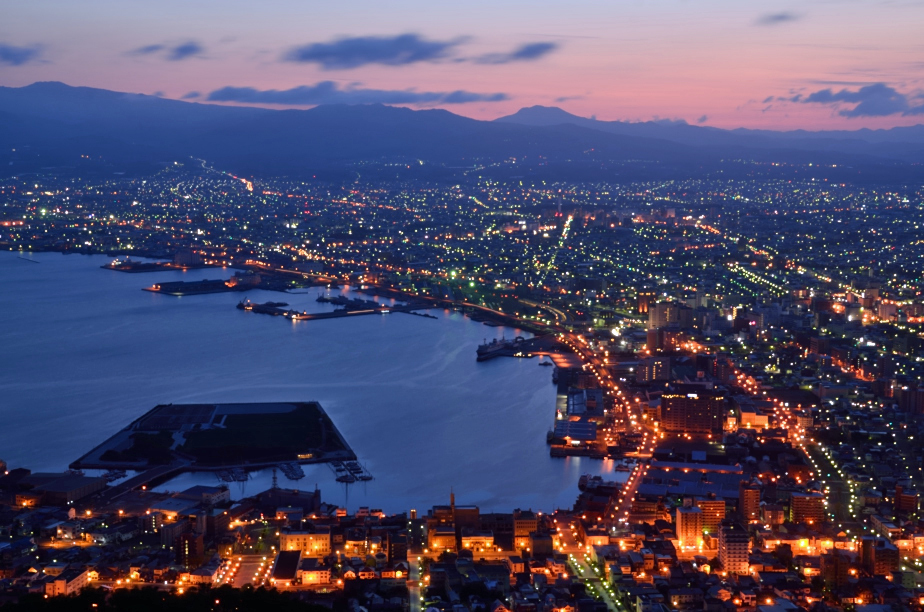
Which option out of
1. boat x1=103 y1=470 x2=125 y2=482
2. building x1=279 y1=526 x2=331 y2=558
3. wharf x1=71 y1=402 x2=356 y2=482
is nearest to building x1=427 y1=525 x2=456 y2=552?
building x1=279 y1=526 x2=331 y2=558

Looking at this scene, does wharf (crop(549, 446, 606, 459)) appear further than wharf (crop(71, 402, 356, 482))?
Yes

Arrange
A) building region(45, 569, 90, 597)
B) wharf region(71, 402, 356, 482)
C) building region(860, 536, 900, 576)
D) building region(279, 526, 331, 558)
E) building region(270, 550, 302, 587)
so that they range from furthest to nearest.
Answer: wharf region(71, 402, 356, 482)
building region(279, 526, 331, 558)
building region(860, 536, 900, 576)
building region(270, 550, 302, 587)
building region(45, 569, 90, 597)

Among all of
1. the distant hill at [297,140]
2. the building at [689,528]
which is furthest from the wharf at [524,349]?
the distant hill at [297,140]

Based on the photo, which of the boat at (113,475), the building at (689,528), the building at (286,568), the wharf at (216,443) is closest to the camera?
the building at (286,568)

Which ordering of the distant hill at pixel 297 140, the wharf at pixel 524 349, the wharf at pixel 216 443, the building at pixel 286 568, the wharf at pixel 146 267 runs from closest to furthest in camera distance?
the building at pixel 286 568 → the wharf at pixel 216 443 → the wharf at pixel 524 349 → the wharf at pixel 146 267 → the distant hill at pixel 297 140

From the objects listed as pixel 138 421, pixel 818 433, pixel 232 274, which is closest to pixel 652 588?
pixel 818 433

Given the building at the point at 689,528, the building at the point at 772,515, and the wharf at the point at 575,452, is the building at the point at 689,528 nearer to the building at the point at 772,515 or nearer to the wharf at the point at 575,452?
the building at the point at 772,515

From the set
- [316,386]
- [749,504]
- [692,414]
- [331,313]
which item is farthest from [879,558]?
[331,313]

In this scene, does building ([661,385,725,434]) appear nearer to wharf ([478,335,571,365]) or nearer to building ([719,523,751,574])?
wharf ([478,335,571,365])
